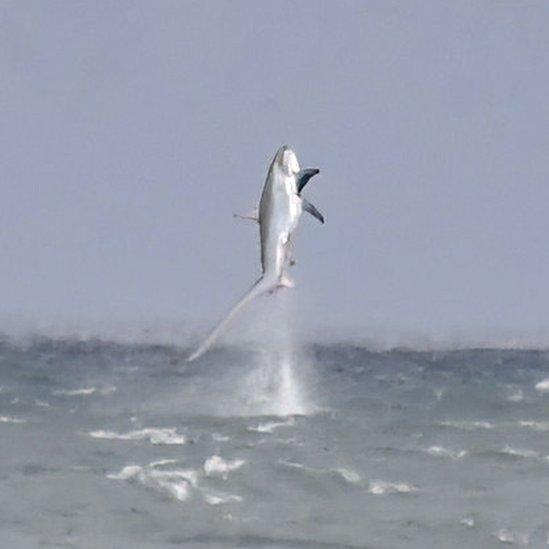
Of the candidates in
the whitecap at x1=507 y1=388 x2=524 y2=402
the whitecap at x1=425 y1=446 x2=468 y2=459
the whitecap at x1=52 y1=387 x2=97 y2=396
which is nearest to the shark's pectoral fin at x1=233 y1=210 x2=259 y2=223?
the whitecap at x1=425 y1=446 x2=468 y2=459

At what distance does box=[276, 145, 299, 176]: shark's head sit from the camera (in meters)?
3.70

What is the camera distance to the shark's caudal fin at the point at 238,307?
336 centimetres

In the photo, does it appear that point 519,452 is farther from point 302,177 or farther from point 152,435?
point 302,177

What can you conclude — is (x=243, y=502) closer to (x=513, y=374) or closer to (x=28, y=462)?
(x=28, y=462)

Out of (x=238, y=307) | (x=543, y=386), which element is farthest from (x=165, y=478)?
(x=543, y=386)

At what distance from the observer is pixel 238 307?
3.39 m

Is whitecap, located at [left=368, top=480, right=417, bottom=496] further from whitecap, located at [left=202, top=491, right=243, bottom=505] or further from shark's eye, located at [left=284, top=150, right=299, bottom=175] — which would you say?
shark's eye, located at [left=284, top=150, right=299, bottom=175]

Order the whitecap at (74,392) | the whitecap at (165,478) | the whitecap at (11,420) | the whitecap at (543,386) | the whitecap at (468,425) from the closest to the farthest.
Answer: the whitecap at (165,478), the whitecap at (11,420), the whitecap at (468,425), the whitecap at (74,392), the whitecap at (543,386)

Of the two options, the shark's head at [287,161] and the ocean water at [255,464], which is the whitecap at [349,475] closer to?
the ocean water at [255,464]

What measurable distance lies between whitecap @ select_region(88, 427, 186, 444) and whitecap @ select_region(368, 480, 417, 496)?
187cm

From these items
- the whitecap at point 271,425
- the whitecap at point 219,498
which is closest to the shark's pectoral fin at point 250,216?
the whitecap at point 219,498

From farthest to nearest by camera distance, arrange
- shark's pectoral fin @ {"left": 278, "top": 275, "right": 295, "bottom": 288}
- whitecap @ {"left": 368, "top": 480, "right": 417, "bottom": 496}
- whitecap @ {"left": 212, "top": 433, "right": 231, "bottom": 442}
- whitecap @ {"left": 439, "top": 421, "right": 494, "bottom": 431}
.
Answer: whitecap @ {"left": 439, "top": 421, "right": 494, "bottom": 431} < whitecap @ {"left": 212, "top": 433, "right": 231, "bottom": 442} < whitecap @ {"left": 368, "top": 480, "right": 417, "bottom": 496} < shark's pectoral fin @ {"left": 278, "top": 275, "right": 295, "bottom": 288}

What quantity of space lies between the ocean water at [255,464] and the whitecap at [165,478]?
0.02m

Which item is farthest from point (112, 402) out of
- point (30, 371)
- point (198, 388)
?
point (30, 371)
